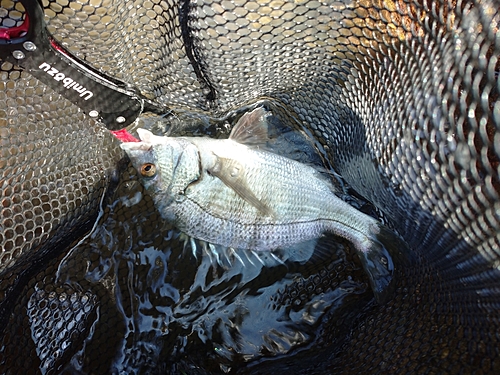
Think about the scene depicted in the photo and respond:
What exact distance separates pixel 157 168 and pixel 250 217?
66 cm

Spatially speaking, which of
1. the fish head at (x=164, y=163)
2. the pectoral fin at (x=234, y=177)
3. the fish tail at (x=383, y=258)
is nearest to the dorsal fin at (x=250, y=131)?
the pectoral fin at (x=234, y=177)

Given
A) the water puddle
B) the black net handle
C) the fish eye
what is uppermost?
the black net handle

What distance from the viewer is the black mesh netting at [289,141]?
1.82 metres

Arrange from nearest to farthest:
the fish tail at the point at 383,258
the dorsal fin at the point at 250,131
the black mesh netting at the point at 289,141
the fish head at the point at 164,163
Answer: the black mesh netting at the point at 289,141
the fish head at the point at 164,163
the fish tail at the point at 383,258
the dorsal fin at the point at 250,131

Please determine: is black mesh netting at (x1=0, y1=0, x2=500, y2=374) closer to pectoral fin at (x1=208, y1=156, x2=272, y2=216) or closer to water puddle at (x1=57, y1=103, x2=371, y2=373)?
water puddle at (x1=57, y1=103, x2=371, y2=373)

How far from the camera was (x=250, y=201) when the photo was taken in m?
2.32

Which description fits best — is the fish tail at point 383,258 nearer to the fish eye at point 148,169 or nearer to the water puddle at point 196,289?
the water puddle at point 196,289

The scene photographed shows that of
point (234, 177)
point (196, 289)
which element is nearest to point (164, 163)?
point (234, 177)

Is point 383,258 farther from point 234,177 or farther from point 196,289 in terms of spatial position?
point 196,289

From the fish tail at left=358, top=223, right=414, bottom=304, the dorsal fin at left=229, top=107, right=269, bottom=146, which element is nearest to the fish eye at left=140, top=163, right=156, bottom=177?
the dorsal fin at left=229, top=107, right=269, bottom=146

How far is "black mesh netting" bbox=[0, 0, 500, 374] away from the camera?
5.96ft

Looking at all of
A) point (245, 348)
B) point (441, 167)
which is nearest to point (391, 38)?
point (441, 167)

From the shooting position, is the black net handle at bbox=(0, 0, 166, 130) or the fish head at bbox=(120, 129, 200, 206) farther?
the fish head at bbox=(120, 129, 200, 206)

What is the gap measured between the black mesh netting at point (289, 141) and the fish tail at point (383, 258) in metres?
0.07
